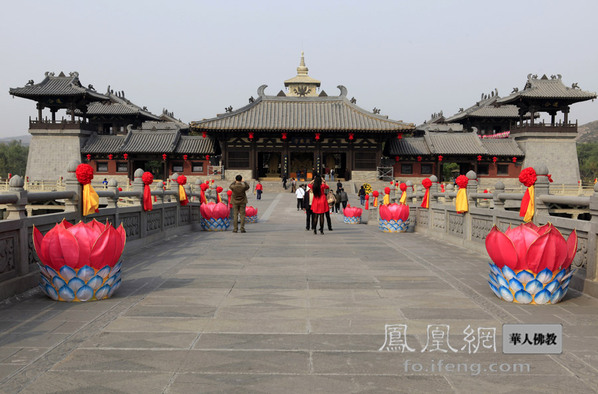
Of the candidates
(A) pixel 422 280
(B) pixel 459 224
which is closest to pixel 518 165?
(B) pixel 459 224

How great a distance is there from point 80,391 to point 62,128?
43210 millimetres

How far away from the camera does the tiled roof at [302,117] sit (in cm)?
3900

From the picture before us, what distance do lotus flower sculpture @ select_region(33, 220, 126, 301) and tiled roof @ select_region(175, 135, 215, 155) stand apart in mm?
36681

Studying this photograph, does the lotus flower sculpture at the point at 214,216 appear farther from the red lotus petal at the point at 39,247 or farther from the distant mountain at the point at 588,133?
the distant mountain at the point at 588,133

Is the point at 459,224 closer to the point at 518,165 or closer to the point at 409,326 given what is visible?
the point at 409,326

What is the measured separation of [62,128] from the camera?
42375 millimetres

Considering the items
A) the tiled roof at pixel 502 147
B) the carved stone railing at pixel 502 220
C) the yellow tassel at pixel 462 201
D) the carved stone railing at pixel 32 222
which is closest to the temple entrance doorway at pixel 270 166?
A: the tiled roof at pixel 502 147

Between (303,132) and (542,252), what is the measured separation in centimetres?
3487

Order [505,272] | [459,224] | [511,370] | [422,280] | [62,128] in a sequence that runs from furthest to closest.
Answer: [62,128], [459,224], [422,280], [505,272], [511,370]

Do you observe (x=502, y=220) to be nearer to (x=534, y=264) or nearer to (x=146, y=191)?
(x=534, y=264)

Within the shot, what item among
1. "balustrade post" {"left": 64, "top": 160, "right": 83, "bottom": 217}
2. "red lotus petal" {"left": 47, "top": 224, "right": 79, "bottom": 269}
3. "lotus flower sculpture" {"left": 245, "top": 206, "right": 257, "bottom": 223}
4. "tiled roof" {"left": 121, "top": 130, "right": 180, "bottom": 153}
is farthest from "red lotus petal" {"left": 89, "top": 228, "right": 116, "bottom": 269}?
"tiled roof" {"left": 121, "top": 130, "right": 180, "bottom": 153}

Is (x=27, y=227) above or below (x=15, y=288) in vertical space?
above

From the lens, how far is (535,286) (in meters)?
5.76

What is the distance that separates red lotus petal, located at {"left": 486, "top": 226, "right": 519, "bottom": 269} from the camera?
5781 mm
